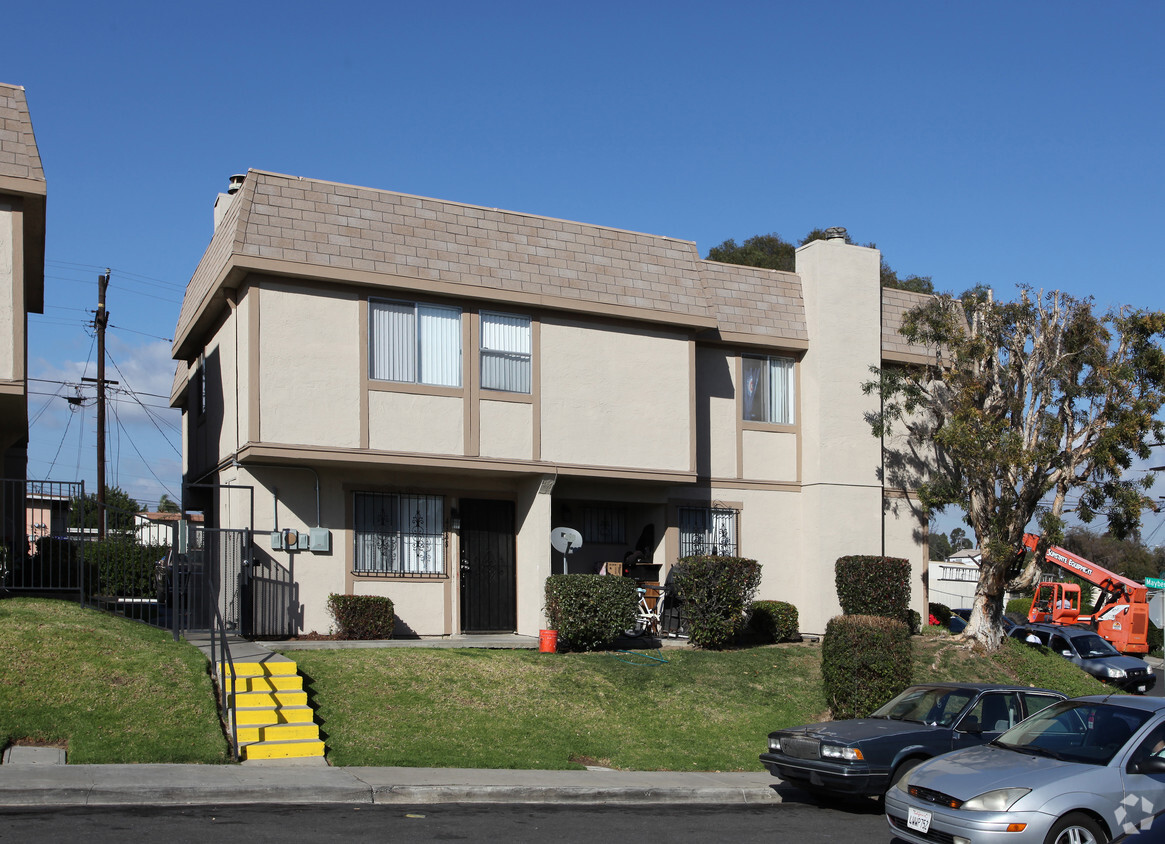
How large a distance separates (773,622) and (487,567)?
5.28 metres

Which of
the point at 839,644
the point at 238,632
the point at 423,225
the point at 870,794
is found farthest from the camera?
the point at 423,225

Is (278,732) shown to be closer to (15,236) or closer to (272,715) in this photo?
(272,715)

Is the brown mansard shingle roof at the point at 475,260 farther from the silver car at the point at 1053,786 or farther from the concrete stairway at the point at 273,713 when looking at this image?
the silver car at the point at 1053,786

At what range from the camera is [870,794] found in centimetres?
1105

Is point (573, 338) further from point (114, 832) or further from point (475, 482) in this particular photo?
point (114, 832)

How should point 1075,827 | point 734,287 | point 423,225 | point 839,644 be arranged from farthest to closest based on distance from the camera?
1. point 734,287
2. point 423,225
3. point 839,644
4. point 1075,827

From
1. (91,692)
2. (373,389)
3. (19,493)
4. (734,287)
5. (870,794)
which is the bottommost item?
(870,794)

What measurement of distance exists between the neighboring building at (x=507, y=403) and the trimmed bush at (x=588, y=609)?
1198mm

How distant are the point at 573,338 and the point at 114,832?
1212cm

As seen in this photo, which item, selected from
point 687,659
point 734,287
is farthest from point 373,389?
point 734,287

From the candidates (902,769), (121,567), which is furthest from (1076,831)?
(121,567)

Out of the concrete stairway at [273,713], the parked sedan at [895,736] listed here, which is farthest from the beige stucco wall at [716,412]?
the concrete stairway at [273,713]

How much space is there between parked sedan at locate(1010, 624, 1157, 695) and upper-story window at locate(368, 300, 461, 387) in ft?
45.5

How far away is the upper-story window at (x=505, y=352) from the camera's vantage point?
1867 cm
